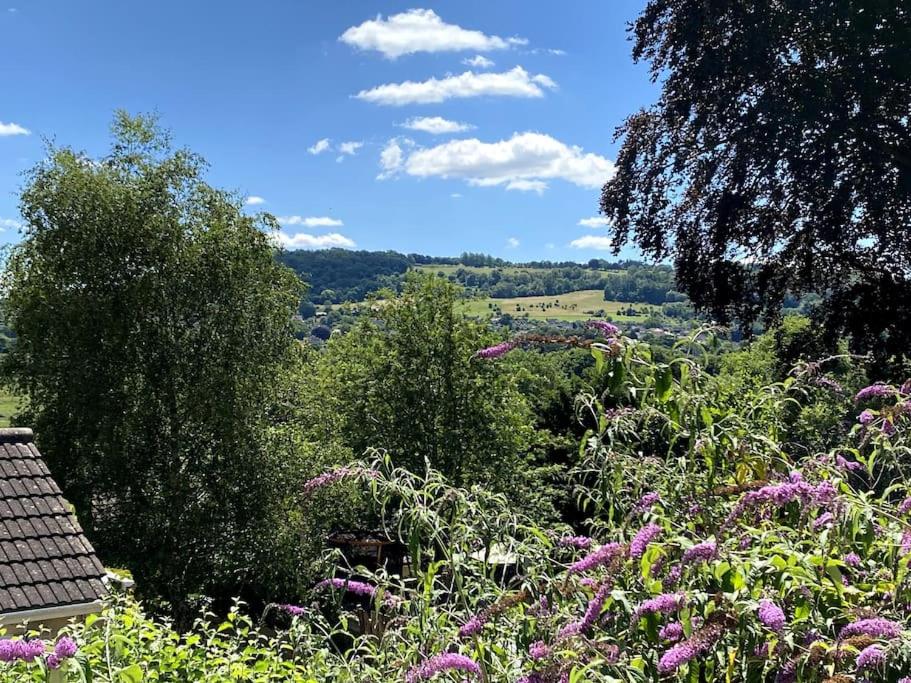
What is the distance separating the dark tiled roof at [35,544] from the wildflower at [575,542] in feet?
19.1

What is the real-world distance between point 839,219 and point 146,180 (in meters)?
12.1

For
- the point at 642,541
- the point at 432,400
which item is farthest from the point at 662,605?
the point at 432,400

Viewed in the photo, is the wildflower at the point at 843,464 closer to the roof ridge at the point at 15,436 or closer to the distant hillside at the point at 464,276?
the roof ridge at the point at 15,436

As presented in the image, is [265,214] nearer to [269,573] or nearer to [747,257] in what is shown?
[269,573]

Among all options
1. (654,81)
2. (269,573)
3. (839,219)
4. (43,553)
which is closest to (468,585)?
(43,553)

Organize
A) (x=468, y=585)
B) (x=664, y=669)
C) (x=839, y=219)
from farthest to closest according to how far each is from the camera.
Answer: (x=839, y=219)
(x=468, y=585)
(x=664, y=669)

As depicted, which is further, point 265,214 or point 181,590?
point 265,214

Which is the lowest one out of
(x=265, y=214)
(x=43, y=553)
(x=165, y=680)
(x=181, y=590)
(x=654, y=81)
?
(x=181, y=590)

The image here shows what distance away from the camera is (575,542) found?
2.48 meters

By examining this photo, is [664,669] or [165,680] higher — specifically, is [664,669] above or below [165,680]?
above

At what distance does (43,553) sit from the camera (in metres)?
7.62

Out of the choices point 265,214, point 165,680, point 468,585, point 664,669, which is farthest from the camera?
point 265,214

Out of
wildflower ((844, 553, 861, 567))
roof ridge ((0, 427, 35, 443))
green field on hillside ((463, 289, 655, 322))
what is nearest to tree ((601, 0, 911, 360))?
roof ridge ((0, 427, 35, 443))

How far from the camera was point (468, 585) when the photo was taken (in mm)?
2469
